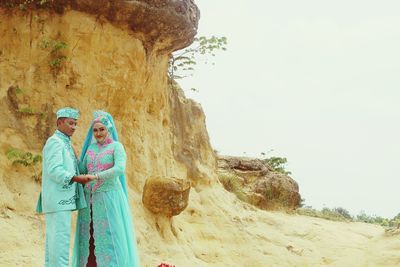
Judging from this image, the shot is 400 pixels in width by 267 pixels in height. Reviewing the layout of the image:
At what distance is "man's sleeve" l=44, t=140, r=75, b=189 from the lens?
4660 millimetres

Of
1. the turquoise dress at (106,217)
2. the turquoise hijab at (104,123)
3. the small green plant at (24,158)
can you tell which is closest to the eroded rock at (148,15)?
the small green plant at (24,158)

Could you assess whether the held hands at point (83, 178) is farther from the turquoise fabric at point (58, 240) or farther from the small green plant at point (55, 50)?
the small green plant at point (55, 50)

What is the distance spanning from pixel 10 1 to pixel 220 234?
16.3ft

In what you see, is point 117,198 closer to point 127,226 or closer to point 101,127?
point 127,226

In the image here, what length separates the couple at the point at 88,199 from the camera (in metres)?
4.67

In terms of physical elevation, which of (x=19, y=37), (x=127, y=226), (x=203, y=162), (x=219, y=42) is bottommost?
(x=127, y=226)

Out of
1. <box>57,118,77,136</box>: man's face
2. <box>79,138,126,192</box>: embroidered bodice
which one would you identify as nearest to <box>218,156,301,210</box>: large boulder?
<box>79,138,126,192</box>: embroidered bodice

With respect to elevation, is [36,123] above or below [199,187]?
above

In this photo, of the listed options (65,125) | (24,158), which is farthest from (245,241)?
(65,125)

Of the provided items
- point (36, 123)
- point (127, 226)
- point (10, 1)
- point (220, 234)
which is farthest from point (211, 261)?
point (10, 1)

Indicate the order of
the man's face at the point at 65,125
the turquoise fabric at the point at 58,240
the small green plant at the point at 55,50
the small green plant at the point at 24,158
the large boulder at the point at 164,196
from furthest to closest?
the large boulder at the point at 164,196
the small green plant at the point at 55,50
the small green plant at the point at 24,158
the man's face at the point at 65,125
the turquoise fabric at the point at 58,240

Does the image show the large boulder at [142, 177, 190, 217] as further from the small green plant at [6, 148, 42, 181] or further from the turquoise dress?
the turquoise dress

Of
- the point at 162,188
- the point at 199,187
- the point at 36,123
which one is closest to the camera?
the point at 36,123

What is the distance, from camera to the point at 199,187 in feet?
35.2
